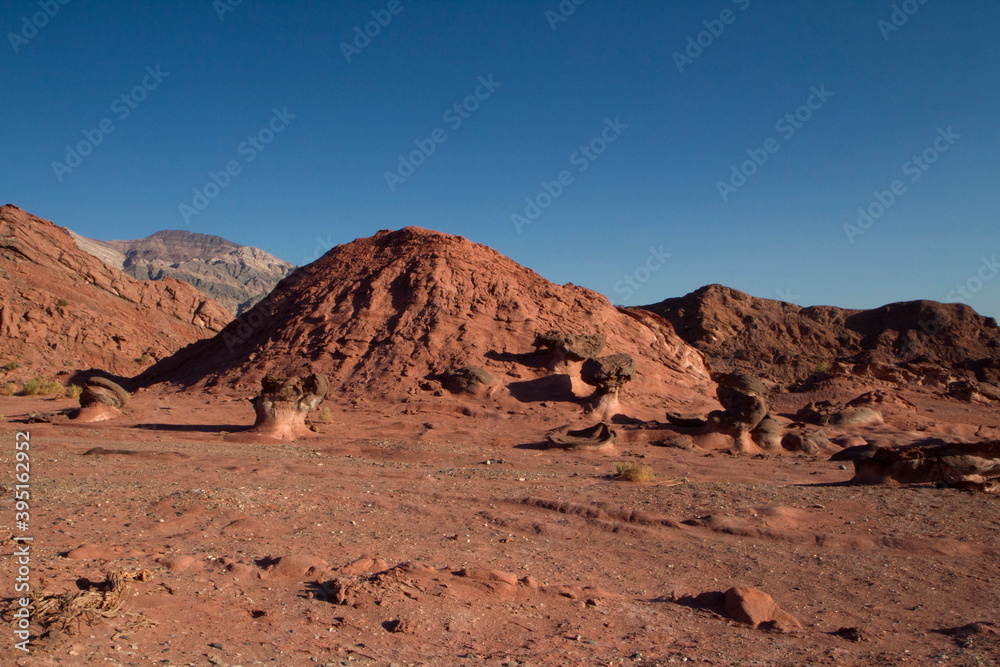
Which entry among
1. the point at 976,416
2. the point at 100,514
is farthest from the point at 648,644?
the point at 976,416

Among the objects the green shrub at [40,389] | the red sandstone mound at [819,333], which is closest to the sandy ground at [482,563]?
the green shrub at [40,389]

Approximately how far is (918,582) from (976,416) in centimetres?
2263

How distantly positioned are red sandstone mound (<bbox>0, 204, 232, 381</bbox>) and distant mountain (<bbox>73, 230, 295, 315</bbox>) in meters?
41.3

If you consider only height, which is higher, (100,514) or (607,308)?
(607,308)

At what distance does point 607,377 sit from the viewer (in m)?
16.1

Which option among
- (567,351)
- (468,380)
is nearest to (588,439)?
(468,380)

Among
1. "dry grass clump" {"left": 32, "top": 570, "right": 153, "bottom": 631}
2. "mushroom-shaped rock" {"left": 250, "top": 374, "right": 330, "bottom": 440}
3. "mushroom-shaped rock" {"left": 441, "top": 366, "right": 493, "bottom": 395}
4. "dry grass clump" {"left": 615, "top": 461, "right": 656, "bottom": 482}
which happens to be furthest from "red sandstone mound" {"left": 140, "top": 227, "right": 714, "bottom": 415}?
"dry grass clump" {"left": 32, "top": 570, "right": 153, "bottom": 631}

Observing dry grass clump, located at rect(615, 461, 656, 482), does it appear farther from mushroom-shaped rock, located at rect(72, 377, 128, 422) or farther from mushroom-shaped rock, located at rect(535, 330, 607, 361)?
mushroom-shaped rock, located at rect(72, 377, 128, 422)

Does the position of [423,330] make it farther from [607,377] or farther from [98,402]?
[98,402]

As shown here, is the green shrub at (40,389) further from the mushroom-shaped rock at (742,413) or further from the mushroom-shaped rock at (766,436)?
the mushroom-shaped rock at (766,436)

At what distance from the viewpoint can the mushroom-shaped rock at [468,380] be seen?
57.3ft

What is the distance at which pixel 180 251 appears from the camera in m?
156

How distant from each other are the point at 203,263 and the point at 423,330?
431 ft

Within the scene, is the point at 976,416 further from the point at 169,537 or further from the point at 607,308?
the point at 169,537
